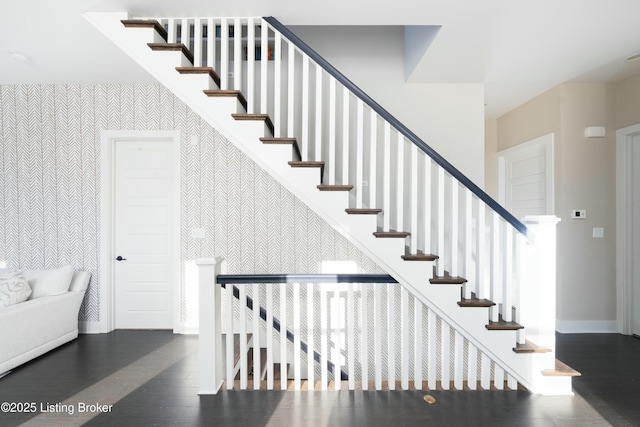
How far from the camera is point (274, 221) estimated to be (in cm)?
367

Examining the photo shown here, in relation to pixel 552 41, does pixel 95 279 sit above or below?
below

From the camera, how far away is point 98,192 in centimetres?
375

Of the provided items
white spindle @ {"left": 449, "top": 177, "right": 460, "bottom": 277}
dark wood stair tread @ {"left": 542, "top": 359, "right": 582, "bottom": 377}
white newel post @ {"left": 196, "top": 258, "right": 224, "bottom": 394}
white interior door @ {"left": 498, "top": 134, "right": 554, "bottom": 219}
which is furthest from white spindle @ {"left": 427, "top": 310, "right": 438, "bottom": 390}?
white interior door @ {"left": 498, "top": 134, "right": 554, "bottom": 219}

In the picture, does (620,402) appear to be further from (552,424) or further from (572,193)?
(572,193)

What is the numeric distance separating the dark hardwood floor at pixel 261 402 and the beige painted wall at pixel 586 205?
34.3 inches

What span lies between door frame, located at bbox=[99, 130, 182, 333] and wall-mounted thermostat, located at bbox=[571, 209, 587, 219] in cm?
439

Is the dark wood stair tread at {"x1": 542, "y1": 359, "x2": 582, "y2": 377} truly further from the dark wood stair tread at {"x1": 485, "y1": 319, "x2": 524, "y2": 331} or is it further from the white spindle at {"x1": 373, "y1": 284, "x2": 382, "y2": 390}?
the white spindle at {"x1": 373, "y1": 284, "x2": 382, "y2": 390}

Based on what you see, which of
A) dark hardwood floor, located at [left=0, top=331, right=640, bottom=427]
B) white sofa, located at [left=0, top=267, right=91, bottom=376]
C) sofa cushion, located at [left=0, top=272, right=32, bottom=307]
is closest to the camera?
dark hardwood floor, located at [left=0, top=331, right=640, bottom=427]

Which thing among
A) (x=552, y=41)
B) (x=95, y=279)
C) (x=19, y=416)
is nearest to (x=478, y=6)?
(x=552, y=41)

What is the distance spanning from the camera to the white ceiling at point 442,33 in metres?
2.40

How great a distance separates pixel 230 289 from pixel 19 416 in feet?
4.98

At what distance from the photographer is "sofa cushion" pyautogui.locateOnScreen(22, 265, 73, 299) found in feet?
10.8

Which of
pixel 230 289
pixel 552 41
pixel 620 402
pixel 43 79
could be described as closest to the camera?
pixel 620 402

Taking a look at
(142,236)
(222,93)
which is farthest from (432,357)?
(142,236)
